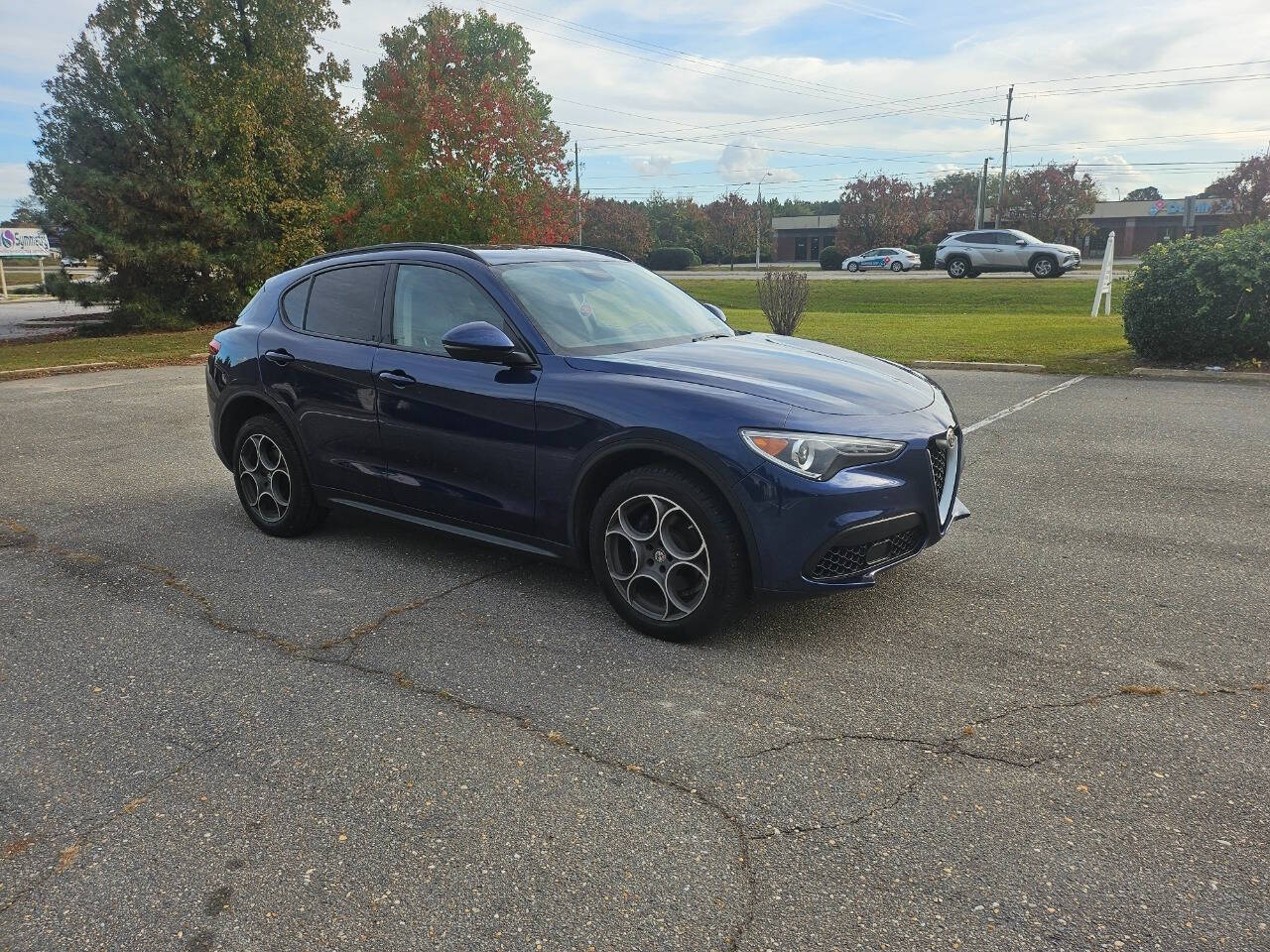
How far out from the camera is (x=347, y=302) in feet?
17.5

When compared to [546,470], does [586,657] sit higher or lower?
lower

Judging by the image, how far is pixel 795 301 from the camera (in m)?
15.2

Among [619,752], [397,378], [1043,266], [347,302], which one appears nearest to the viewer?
[619,752]

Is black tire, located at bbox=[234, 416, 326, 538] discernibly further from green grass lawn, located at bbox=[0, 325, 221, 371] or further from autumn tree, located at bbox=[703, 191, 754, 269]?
autumn tree, located at bbox=[703, 191, 754, 269]

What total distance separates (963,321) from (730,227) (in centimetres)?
5853

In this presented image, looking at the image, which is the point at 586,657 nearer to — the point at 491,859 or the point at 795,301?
the point at 491,859

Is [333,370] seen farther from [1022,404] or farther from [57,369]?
[57,369]

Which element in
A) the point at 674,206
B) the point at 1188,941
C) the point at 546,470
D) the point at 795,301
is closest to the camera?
the point at 1188,941

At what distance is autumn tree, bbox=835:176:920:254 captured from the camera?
64.1 meters

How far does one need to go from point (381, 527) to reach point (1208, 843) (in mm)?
4691

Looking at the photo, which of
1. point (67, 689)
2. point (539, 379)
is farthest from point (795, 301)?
point (67, 689)

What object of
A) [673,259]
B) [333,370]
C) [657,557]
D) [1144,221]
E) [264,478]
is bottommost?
[264,478]

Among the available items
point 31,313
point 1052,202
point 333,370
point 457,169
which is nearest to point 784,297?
point 457,169

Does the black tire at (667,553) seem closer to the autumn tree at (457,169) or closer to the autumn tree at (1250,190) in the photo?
the autumn tree at (457,169)
